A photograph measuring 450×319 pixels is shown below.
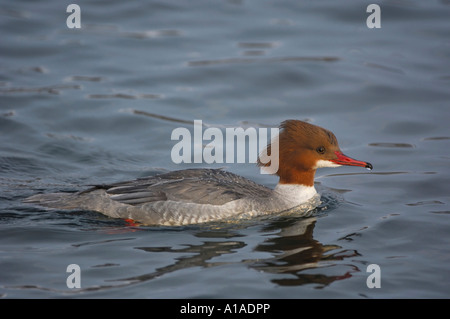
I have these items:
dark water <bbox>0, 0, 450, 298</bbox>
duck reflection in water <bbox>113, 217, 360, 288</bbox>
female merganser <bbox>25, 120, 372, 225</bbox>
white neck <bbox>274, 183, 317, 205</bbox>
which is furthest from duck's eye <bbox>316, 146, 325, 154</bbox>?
duck reflection in water <bbox>113, 217, 360, 288</bbox>

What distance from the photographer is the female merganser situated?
8773 mm

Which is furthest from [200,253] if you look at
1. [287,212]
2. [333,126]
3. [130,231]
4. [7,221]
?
[333,126]

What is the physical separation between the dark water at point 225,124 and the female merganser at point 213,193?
0.69 ft

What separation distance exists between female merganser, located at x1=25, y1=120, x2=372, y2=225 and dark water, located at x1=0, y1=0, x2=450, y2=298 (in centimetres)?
21

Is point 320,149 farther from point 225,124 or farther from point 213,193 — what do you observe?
point 225,124

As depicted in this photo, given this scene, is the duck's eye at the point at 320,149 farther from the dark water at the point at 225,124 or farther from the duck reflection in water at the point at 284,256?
the duck reflection in water at the point at 284,256

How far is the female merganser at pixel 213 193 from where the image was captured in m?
8.77

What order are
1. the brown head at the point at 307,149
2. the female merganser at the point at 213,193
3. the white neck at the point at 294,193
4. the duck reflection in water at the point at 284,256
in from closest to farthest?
the duck reflection in water at the point at 284,256, the female merganser at the point at 213,193, the brown head at the point at 307,149, the white neck at the point at 294,193

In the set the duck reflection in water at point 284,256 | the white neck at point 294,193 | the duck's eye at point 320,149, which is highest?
the duck's eye at point 320,149

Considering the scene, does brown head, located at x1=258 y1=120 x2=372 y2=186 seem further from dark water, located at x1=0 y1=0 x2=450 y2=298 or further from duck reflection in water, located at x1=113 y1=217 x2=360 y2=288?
duck reflection in water, located at x1=113 y1=217 x2=360 y2=288

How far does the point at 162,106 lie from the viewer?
13016 millimetres

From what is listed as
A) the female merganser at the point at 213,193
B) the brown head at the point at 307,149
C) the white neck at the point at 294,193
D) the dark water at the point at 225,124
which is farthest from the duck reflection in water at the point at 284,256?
the brown head at the point at 307,149

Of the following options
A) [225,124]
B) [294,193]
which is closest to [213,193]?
[294,193]
